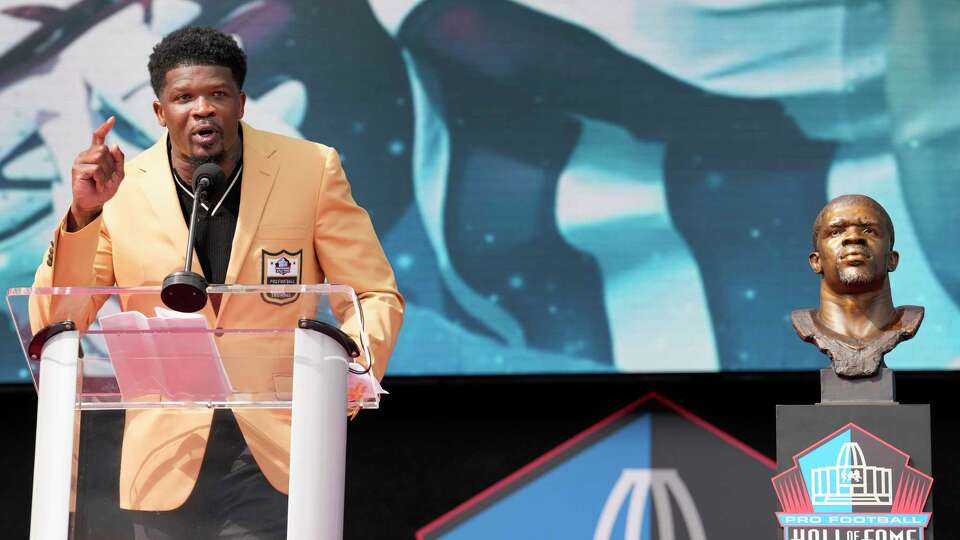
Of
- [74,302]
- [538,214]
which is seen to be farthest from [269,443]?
[538,214]

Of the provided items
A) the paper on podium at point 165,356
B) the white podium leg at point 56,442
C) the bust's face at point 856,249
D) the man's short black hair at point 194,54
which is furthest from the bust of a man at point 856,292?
the white podium leg at point 56,442

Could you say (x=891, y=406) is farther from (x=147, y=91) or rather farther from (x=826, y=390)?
(x=147, y=91)

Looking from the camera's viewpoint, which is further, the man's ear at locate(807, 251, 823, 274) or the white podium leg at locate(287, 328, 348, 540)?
the man's ear at locate(807, 251, 823, 274)

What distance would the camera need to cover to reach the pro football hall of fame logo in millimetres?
3312

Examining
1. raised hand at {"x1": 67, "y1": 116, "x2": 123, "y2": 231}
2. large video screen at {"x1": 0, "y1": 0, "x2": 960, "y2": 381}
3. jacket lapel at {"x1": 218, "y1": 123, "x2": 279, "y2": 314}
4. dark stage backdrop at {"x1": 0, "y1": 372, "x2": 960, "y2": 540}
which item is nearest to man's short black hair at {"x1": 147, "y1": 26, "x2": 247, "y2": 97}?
jacket lapel at {"x1": 218, "y1": 123, "x2": 279, "y2": 314}

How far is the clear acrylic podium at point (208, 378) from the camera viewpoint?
162 centimetres

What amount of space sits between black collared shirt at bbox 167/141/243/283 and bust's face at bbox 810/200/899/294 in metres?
1.80

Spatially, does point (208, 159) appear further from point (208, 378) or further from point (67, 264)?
point (208, 378)

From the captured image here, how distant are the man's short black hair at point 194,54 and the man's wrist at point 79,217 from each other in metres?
0.42

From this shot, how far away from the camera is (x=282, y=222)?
231 centimetres

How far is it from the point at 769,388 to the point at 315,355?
2651 millimetres

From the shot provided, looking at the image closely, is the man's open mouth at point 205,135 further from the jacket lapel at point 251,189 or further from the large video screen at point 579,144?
the large video screen at point 579,144

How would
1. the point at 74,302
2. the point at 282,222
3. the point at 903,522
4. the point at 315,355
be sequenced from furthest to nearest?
1. the point at 903,522
2. the point at 282,222
3. the point at 74,302
4. the point at 315,355

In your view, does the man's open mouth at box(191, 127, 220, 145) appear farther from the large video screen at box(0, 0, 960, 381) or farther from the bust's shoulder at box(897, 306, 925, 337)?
the bust's shoulder at box(897, 306, 925, 337)
